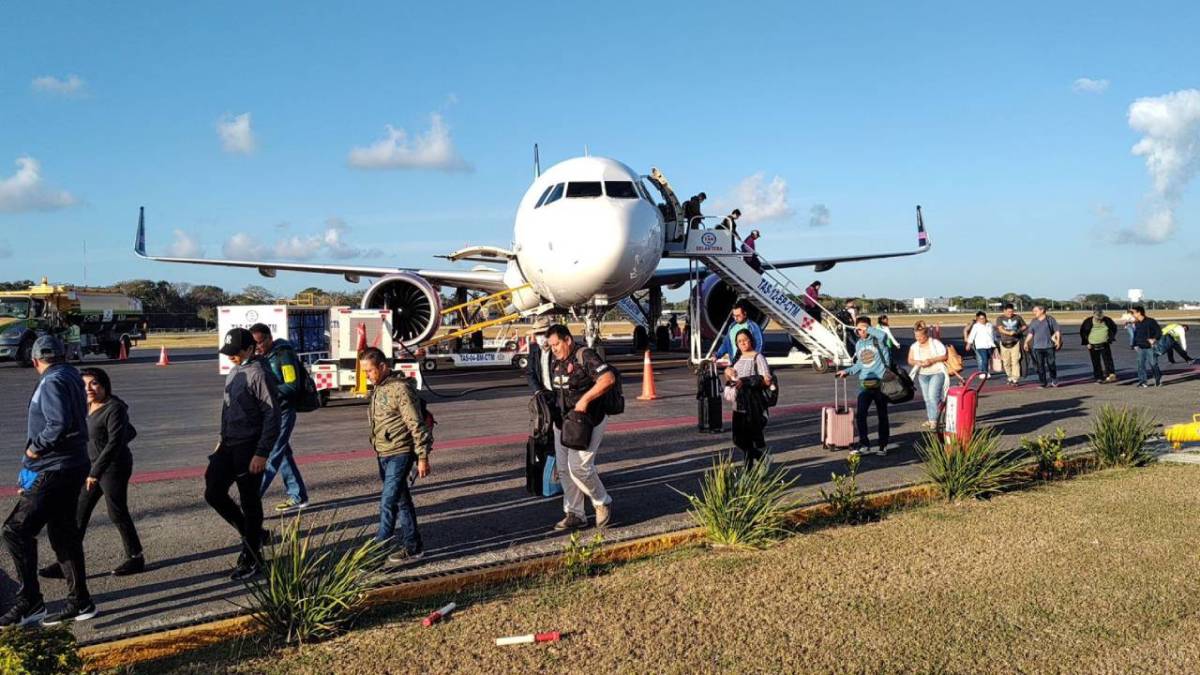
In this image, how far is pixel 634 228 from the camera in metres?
14.9

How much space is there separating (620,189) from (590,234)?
1481 millimetres

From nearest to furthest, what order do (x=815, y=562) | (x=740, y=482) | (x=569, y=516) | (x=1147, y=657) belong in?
1. (x=1147, y=657)
2. (x=815, y=562)
3. (x=740, y=482)
4. (x=569, y=516)

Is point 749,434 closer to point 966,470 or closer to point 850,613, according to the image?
point 966,470

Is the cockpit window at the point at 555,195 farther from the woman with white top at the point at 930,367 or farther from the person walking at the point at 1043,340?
the person walking at the point at 1043,340

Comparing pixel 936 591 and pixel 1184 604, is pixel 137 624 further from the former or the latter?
pixel 1184 604

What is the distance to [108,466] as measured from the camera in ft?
17.8

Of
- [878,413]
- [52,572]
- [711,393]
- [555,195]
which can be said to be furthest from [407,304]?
[52,572]

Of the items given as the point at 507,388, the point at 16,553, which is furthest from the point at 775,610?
the point at 507,388

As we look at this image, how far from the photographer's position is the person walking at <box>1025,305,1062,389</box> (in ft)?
50.9

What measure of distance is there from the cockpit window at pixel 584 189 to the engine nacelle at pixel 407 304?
4.70 meters

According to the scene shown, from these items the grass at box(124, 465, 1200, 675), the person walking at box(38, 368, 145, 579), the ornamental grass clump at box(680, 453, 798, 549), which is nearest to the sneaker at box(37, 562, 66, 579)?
the person walking at box(38, 368, 145, 579)

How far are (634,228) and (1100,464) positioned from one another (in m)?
8.48

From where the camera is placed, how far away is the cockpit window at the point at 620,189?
50.9 feet

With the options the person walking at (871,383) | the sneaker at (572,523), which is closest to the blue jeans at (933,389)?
the person walking at (871,383)
